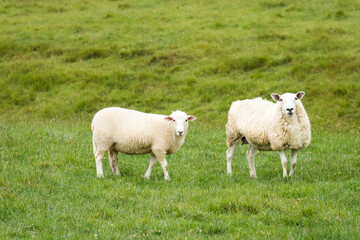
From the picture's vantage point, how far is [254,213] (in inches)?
261

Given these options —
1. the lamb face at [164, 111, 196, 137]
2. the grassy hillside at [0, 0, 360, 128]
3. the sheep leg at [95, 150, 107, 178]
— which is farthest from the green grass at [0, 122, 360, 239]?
the grassy hillside at [0, 0, 360, 128]

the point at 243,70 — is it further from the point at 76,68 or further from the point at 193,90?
the point at 76,68

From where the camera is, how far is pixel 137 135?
862cm

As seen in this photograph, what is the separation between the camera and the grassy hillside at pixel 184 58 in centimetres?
1745

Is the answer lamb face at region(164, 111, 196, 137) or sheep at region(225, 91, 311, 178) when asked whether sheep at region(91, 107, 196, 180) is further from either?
sheep at region(225, 91, 311, 178)

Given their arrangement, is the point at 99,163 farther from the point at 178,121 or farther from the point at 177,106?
the point at 177,106

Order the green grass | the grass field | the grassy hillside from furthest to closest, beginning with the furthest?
the grassy hillside, the grass field, the green grass

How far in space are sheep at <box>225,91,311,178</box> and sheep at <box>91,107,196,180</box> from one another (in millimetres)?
1151

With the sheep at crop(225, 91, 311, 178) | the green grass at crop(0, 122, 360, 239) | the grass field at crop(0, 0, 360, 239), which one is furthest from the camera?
the sheep at crop(225, 91, 311, 178)

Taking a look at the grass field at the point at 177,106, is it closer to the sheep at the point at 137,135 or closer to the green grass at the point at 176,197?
the green grass at the point at 176,197

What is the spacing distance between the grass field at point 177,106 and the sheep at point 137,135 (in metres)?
0.45

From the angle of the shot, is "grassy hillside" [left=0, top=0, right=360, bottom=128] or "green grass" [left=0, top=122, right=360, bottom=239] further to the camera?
"grassy hillside" [left=0, top=0, right=360, bottom=128]

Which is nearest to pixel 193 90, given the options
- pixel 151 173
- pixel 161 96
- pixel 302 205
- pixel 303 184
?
pixel 161 96

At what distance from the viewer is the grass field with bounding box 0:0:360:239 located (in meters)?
6.32
